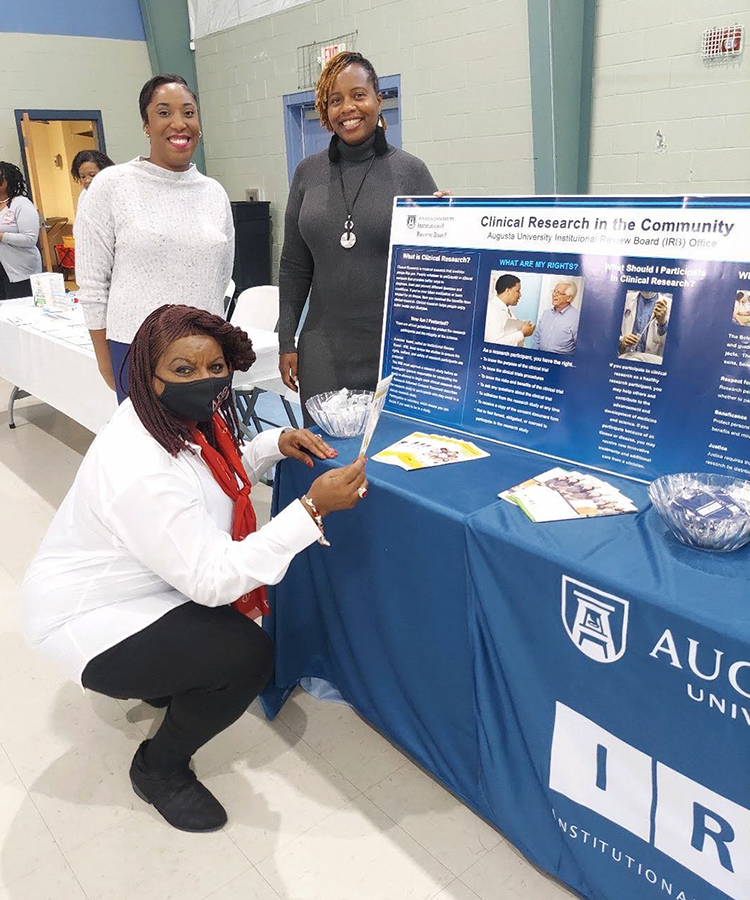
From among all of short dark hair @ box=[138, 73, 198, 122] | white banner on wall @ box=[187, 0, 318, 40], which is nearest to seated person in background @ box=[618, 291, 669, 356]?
short dark hair @ box=[138, 73, 198, 122]

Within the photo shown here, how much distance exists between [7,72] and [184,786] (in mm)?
6693

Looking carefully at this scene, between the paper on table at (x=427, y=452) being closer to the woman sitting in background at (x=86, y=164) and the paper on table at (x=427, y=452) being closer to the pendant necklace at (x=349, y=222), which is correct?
the pendant necklace at (x=349, y=222)

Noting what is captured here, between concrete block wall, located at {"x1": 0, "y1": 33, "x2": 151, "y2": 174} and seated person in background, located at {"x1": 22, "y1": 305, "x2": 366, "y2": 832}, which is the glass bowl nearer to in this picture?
seated person in background, located at {"x1": 22, "y1": 305, "x2": 366, "y2": 832}

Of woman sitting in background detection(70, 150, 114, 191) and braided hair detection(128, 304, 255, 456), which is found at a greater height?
woman sitting in background detection(70, 150, 114, 191)

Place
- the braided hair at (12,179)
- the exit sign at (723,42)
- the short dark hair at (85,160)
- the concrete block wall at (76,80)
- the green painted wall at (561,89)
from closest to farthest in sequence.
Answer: the exit sign at (723,42) < the green painted wall at (561,89) < the short dark hair at (85,160) < the braided hair at (12,179) < the concrete block wall at (76,80)

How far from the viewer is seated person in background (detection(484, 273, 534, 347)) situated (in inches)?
61.6

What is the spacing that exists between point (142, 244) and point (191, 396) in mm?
927

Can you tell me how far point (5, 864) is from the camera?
1527 mm

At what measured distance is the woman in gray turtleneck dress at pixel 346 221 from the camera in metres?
1.82

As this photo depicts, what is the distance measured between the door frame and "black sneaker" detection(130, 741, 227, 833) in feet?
21.1

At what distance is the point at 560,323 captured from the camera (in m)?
1.49

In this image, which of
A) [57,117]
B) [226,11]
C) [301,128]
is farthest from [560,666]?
[57,117]

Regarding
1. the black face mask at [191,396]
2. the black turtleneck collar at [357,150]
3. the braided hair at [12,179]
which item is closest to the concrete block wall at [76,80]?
the braided hair at [12,179]

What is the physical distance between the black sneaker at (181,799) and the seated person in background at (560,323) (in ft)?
4.05
